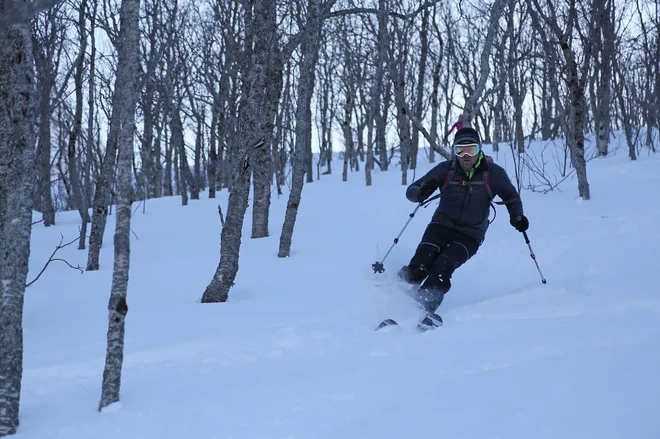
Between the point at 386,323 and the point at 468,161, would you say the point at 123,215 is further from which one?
the point at 468,161

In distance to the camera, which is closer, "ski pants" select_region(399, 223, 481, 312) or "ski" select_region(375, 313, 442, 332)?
"ski" select_region(375, 313, 442, 332)

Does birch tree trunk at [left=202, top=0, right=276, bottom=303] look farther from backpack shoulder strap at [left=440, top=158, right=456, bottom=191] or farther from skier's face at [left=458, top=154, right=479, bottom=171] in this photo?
skier's face at [left=458, top=154, right=479, bottom=171]

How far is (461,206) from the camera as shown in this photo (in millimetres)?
5496

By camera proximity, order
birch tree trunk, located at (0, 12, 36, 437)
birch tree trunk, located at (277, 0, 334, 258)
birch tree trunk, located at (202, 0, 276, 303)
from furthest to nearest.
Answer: birch tree trunk, located at (277, 0, 334, 258)
birch tree trunk, located at (202, 0, 276, 303)
birch tree trunk, located at (0, 12, 36, 437)

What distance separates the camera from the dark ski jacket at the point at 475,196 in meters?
5.45

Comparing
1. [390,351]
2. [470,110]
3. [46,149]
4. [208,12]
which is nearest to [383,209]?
[470,110]

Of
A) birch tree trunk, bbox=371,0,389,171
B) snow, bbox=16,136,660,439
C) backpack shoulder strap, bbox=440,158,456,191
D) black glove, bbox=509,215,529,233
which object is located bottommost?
snow, bbox=16,136,660,439

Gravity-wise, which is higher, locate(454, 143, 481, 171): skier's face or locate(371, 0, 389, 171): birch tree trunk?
locate(371, 0, 389, 171): birch tree trunk

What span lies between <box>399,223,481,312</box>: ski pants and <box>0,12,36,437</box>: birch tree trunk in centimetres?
334

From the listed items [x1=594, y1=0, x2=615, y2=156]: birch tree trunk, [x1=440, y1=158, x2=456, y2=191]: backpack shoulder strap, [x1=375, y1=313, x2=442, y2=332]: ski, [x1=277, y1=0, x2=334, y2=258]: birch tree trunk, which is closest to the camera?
[x1=375, y1=313, x2=442, y2=332]: ski

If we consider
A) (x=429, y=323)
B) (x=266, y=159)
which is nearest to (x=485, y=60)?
(x=266, y=159)

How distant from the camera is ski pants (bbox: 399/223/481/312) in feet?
16.4

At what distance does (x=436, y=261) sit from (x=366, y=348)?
156cm

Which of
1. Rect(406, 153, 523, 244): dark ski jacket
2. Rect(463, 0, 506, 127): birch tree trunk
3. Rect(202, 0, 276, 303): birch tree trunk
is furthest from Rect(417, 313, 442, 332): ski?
Rect(463, 0, 506, 127): birch tree trunk
